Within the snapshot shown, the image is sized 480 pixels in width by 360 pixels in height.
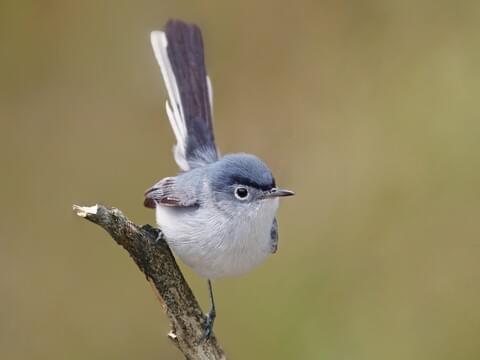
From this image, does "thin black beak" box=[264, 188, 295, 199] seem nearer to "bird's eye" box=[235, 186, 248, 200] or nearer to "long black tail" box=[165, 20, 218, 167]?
"bird's eye" box=[235, 186, 248, 200]

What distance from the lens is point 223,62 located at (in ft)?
9.78

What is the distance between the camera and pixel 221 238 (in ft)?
5.73

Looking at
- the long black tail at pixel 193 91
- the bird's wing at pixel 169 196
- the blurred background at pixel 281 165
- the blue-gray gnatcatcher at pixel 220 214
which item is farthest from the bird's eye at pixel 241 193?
the blurred background at pixel 281 165

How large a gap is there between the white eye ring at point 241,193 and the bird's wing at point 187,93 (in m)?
0.29

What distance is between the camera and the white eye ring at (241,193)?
69.7 inches

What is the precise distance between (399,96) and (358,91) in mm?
148

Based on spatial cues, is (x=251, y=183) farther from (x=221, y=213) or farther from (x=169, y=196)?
(x=169, y=196)

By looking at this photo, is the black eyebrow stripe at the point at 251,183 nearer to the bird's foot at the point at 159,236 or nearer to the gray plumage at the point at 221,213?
the gray plumage at the point at 221,213

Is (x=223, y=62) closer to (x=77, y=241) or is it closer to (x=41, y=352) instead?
(x=77, y=241)

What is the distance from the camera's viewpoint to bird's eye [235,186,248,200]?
1.77 metres

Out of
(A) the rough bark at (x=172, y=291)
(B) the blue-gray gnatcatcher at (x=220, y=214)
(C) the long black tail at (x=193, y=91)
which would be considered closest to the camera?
(A) the rough bark at (x=172, y=291)

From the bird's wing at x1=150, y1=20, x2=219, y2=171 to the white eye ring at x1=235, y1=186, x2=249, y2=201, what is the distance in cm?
29

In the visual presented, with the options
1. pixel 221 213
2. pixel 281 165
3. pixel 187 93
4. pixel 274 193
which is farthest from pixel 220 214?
pixel 281 165

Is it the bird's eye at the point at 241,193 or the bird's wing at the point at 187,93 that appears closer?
the bird's eye at the point at 241,193
